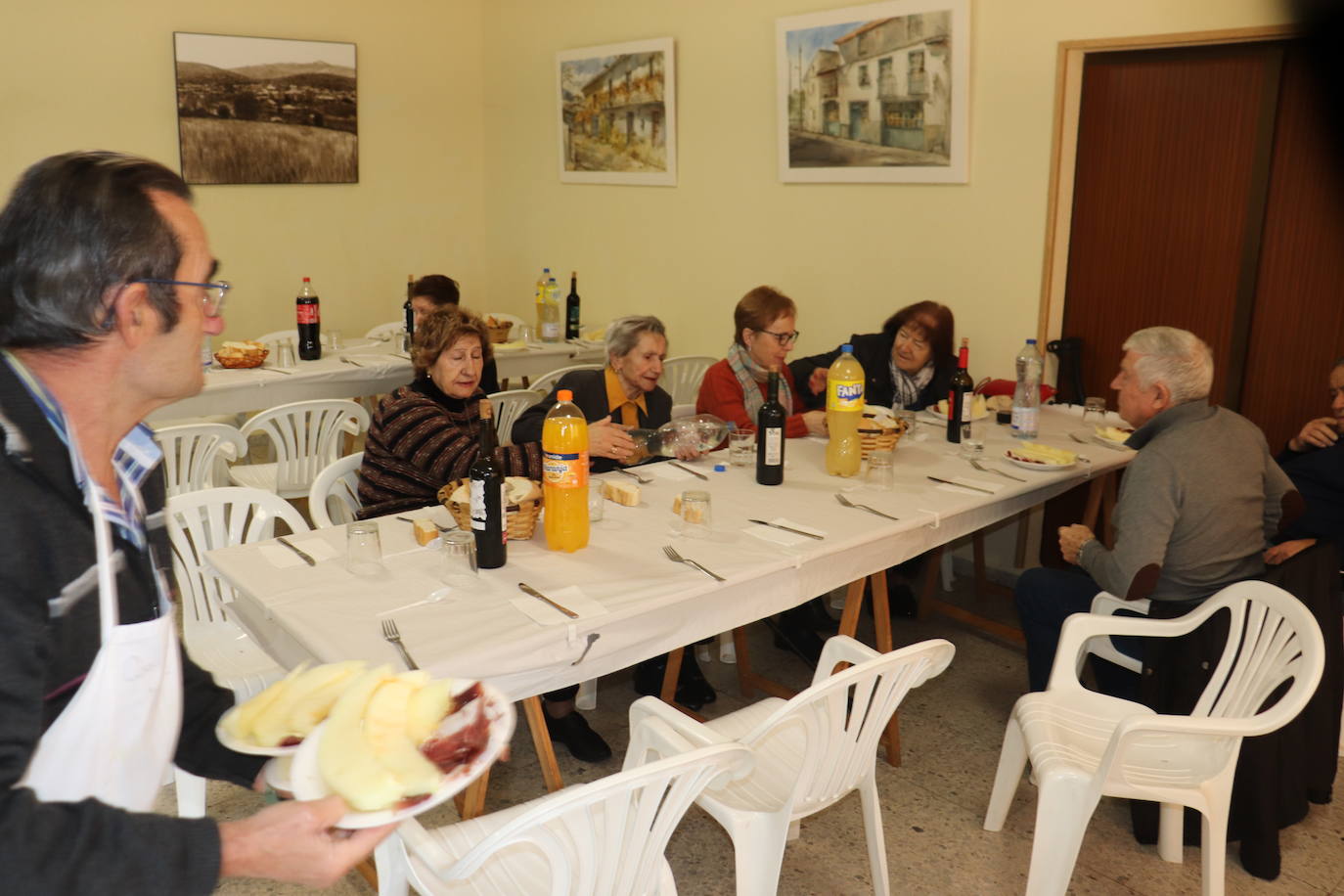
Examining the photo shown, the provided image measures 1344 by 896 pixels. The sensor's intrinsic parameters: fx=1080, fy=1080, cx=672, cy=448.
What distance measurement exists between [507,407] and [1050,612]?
2380 mm

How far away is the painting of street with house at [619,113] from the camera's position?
559cm

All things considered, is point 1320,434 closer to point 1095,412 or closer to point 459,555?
point 1095,412

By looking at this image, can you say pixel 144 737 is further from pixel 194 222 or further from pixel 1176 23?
pixel 1176 23

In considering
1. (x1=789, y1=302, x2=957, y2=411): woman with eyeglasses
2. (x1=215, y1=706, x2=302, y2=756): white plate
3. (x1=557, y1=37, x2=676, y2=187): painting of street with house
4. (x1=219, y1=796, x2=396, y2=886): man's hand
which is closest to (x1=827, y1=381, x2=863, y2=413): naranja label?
(x1=789, y1=302, x2=957, y2=411): woman with eyeglasses

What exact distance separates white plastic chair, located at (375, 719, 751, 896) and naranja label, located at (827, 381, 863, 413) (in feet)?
5.22

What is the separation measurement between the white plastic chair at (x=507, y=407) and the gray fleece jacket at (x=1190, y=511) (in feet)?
8.17

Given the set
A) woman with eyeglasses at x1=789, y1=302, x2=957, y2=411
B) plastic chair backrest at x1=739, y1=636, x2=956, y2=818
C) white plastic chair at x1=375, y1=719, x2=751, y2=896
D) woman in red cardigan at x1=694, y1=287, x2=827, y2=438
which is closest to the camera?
white plastic chair at x1=375, y1=719, x2=751, y2=896

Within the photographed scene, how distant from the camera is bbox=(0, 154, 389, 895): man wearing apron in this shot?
0.95m

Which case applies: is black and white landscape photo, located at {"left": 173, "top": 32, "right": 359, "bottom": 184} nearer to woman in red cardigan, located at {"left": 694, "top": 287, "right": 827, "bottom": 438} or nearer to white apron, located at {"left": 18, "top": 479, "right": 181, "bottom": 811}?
woman in red cardigan, located at {"left": 694, "top": 287, "right": 827, "bottom": 438}

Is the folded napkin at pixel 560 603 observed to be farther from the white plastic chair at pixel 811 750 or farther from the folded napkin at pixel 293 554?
the folded napkin at pixel 293 554

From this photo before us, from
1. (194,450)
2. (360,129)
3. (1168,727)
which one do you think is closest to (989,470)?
(1168,727)

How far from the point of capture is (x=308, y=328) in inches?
198

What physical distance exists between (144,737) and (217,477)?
341 cm

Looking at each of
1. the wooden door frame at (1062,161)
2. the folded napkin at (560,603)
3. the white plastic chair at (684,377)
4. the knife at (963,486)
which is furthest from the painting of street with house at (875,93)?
the folded napkin at (560,603)
